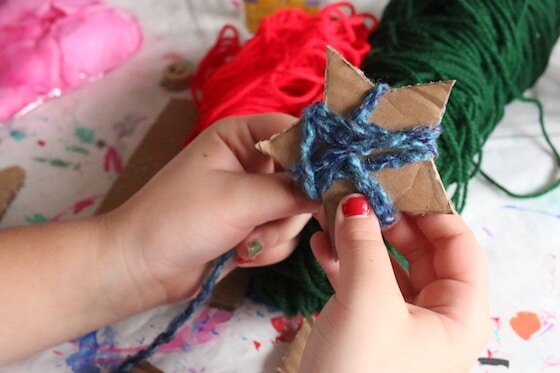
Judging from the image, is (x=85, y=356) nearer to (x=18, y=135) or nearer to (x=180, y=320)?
(x=180, y=320)

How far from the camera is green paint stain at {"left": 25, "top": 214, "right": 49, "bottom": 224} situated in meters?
0.75

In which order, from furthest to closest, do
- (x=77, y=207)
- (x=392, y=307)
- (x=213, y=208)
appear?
1. (x=77, y=207)
2. (x=213, y=208)
3. (x=392, y=307)

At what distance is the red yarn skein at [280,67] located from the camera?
0.75 metres

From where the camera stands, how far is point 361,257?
432 millimetres

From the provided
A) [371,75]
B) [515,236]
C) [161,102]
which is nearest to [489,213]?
[515,236]

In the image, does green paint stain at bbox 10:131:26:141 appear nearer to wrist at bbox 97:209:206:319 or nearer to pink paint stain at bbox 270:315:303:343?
wrist at bbox 97:209:206:319

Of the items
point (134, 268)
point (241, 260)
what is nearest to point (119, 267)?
point (134, 268)

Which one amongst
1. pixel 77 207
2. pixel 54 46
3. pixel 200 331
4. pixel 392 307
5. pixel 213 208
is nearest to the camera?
pixel 392 307

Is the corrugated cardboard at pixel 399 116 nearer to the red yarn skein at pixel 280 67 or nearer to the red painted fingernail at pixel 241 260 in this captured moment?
the red painted fingernail at pixel 241 260

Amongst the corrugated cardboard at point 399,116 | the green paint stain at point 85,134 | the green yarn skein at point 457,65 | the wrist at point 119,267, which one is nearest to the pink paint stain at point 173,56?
the green paint stain at point 85,134

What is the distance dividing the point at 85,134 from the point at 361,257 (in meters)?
0.53

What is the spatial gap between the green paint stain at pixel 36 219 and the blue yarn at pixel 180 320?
8.4 inches

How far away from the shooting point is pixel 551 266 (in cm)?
70

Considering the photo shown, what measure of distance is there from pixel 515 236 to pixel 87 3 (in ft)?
2.20
